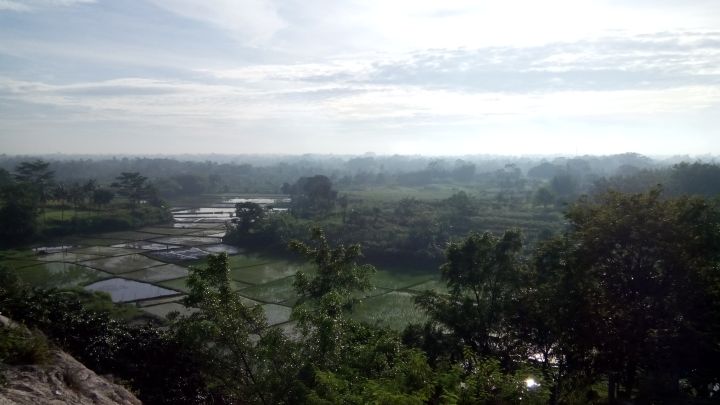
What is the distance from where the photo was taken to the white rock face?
5770mm

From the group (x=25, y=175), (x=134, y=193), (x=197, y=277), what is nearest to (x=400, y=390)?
(x=197, y=277)

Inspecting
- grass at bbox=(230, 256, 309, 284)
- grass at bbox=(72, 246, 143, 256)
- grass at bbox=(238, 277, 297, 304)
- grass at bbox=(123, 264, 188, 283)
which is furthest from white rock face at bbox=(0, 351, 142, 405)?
grass at bbox=(72, 246, 143, 256)

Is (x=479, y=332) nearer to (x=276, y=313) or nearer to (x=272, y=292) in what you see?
(x=276, y=313)

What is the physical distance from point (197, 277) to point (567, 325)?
7.77m

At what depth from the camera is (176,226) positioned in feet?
178

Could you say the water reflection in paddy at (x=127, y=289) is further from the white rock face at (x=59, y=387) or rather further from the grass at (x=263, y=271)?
the white rock face at (x=59, y=387)

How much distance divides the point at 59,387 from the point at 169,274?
2758 cm

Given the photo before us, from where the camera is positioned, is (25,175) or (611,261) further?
(25,175)

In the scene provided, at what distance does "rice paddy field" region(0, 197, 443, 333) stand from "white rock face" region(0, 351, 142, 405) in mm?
13195

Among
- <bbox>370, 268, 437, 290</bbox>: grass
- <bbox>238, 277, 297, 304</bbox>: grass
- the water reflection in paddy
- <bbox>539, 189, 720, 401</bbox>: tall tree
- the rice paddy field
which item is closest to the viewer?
<bbox>539, 189, 720, 401</bbox>: tall tree

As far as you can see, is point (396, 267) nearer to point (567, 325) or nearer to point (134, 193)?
point (567, 325)

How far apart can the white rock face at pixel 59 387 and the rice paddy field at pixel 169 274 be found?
13195mm

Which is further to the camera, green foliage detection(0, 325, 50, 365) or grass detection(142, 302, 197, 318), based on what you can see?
grass detection(142, 302, 197, 318)

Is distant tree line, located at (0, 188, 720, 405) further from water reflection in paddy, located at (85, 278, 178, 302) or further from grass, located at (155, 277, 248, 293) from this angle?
grass, located at (155, 277, 248, 293)
